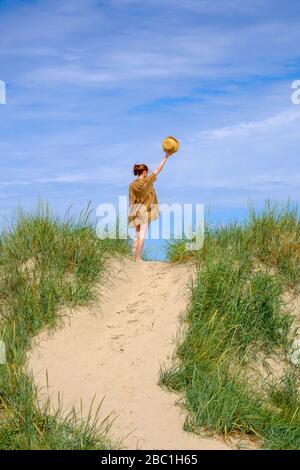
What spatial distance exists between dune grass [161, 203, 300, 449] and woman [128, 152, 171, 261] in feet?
2.58

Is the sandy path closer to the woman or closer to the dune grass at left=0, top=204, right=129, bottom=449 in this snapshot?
the dune grass at left=0, top=204, right=129, bottom=449

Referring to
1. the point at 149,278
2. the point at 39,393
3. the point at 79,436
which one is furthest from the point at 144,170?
the point at 79,436

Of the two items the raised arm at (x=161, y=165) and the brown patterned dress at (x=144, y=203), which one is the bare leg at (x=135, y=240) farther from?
the raised arm at (x=161, y=165)

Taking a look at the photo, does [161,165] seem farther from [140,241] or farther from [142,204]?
[140,241]

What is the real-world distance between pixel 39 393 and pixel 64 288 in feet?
6.62

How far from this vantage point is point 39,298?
906 centimetres

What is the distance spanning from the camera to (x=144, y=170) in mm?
11602

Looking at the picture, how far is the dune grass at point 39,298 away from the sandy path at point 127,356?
0.84 feet

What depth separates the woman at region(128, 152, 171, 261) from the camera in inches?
449

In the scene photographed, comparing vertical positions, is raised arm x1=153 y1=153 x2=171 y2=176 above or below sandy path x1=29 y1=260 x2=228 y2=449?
above

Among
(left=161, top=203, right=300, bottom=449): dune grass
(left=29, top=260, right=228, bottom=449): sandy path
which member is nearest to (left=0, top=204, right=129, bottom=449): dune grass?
(left=29, top=260, right=228, bottom=449): sandy path

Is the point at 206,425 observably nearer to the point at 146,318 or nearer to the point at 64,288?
the point at 146,318

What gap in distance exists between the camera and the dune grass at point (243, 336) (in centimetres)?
726

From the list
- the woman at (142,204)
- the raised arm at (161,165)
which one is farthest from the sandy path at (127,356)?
the raised arm at (161,165)
